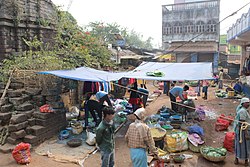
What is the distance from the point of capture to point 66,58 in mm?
9461

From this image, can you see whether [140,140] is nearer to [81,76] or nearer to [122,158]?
[122,158]

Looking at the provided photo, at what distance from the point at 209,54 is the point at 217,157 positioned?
20.6m

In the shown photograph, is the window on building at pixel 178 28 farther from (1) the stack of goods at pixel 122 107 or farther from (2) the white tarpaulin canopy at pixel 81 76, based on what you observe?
(2) the white tarpaulin canopy at pixel 81 76

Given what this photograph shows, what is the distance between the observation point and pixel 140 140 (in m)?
3.51

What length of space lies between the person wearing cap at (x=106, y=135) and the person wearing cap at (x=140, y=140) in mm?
390

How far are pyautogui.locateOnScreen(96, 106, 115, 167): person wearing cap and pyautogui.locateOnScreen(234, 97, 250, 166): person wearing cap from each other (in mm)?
2473

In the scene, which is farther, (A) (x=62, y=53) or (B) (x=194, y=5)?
(B) (x=194, y=5)

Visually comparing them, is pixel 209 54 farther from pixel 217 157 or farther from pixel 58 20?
pixel 217 157

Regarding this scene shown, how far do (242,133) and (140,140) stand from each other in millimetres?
2438

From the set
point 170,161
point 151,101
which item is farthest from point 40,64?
point 151,101

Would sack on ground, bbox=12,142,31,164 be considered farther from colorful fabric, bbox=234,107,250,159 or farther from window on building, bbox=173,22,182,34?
window on building, bbox=173,22,182,34

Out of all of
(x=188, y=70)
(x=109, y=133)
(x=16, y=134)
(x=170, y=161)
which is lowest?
(x=170, y=161)

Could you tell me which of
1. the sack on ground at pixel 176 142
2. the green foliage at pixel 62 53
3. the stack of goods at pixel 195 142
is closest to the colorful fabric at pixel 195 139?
the stack of goods at pixel 195 142

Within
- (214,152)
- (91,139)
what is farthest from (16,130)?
(214,152)
